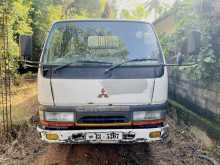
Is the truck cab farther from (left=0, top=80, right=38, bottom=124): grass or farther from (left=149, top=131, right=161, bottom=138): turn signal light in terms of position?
(left=0, top=80, right=38, bottom=124): grass

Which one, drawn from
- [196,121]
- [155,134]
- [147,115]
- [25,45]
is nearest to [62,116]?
[147,115]

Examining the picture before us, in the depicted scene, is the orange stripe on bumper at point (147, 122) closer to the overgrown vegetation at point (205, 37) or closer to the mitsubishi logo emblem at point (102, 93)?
the mitsubishi logo emblem at point (102, 93)

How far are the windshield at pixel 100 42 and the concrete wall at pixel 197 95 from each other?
1.58 meters

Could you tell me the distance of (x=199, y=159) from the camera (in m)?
4.62

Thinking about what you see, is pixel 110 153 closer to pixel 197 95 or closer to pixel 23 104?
pixel 197 95

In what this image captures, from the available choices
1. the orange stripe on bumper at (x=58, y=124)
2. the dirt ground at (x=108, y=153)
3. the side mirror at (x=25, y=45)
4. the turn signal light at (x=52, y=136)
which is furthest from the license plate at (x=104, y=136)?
the side mirror at (x=25, y=45)

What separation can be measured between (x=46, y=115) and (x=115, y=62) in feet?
3.79

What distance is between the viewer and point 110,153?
490 centimetres

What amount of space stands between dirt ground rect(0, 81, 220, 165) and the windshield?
61.4 inches

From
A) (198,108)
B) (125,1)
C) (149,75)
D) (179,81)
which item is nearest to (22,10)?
(179,81)

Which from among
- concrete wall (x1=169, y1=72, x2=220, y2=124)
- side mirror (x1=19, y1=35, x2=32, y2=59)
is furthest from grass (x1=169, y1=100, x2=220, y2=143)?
side mirror (x1=19, y1=35, x2=32, y2=59)

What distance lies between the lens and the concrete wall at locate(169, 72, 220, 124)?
524cm

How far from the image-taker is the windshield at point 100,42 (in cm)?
428

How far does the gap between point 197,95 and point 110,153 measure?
231 cm
